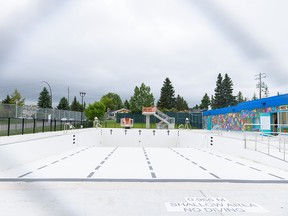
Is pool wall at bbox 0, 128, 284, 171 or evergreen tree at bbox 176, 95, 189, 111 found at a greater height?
evergreen tree at bbox 176, 95, 189, 111

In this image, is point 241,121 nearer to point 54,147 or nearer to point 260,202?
point 54,147

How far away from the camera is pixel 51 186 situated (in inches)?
292

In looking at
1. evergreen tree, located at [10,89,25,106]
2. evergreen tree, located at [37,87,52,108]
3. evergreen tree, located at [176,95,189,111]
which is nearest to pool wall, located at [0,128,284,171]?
evergreen tree, located at [10,89,25,106]

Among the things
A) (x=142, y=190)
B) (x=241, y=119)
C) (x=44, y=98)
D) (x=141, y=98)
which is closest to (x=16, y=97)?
(x=44, y=98)

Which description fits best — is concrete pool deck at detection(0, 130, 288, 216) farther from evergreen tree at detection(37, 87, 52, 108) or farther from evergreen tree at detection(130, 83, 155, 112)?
evergreen tree at detection(37, 87, 52, 108)

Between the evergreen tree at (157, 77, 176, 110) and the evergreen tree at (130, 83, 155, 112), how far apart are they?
3581 mm

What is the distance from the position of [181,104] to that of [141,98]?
158ft

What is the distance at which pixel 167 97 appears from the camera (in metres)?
106

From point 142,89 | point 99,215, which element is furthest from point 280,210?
point 142,89

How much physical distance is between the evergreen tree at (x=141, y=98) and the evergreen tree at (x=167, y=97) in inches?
141

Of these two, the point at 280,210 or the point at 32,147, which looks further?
the point at 32,147

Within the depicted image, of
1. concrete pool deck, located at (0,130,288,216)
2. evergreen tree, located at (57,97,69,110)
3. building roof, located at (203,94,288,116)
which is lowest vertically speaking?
concrete pool deck, located at (0,130,288,216)

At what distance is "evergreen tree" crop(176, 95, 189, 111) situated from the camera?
478 feet

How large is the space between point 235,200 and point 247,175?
3.65 m
